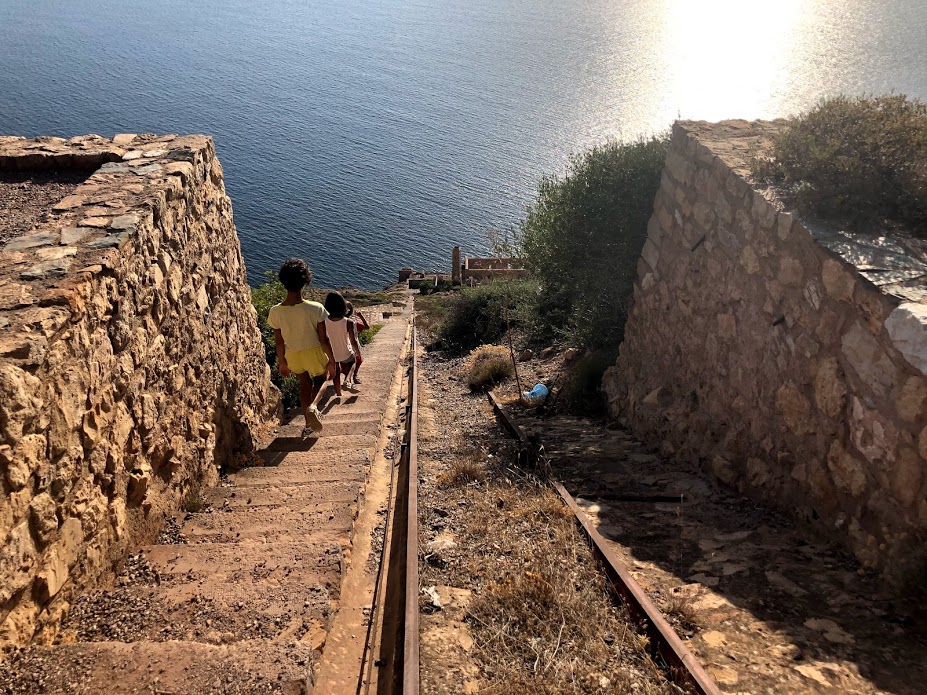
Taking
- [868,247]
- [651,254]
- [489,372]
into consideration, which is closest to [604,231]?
[651,254]

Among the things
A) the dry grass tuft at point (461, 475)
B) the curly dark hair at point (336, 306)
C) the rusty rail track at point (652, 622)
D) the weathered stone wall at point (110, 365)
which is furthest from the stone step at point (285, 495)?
the curly dark hair at point (336, 306)

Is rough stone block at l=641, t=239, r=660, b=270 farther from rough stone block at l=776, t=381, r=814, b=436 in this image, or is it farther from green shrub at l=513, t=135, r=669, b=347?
rough stone block at l=776, t=381, r=814, b=436

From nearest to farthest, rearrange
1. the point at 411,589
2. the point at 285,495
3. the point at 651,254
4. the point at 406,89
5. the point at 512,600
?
the point at 512,600, the point at 411,589, the point at 285,495, the point at 651,254, the point at 406,89

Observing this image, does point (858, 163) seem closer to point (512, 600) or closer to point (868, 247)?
point (868, 247)

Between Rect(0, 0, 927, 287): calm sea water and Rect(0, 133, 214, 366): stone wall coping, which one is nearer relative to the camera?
Rect(0, 133, 214, 366): stone wall coping

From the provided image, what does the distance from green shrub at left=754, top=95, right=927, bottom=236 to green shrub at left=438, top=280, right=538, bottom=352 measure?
1072 cm

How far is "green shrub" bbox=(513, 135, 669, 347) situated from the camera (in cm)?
1048

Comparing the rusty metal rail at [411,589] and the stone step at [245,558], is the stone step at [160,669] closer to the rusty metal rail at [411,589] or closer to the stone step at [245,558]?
the rusty metal rail at [411,589]

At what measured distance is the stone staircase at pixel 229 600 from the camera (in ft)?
10.6

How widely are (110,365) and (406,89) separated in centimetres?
5922

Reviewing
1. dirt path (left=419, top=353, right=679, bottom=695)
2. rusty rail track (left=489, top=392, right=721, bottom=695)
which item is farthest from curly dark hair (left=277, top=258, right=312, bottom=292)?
rusty rail track (left=489, top=392, right=721, bottom=695)

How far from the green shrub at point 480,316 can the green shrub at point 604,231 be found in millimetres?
5460

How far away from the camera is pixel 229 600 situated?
4066 millimetres

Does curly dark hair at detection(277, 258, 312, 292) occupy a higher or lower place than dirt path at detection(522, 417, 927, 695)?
higher
